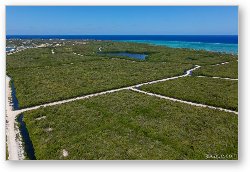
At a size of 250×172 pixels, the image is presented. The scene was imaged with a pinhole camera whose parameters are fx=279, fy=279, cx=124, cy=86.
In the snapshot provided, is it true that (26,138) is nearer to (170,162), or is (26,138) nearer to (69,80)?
(170,162)

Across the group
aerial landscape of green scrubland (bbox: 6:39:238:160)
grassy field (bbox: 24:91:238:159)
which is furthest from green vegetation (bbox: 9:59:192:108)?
grassy field (bbox: 24:91:238:159)

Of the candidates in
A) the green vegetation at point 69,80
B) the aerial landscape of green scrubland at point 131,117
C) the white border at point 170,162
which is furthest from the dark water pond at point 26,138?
the green vegetation at point 69,80

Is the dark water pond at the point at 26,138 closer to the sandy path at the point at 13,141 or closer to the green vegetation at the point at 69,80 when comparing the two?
the sandy path at the point at 13,141

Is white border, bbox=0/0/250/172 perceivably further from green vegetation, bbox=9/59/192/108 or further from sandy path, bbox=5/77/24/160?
green vegetation, bbox=9/59/192/108

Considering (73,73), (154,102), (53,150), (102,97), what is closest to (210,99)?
(154,102)

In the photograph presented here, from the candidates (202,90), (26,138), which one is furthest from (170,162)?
(202,90)
